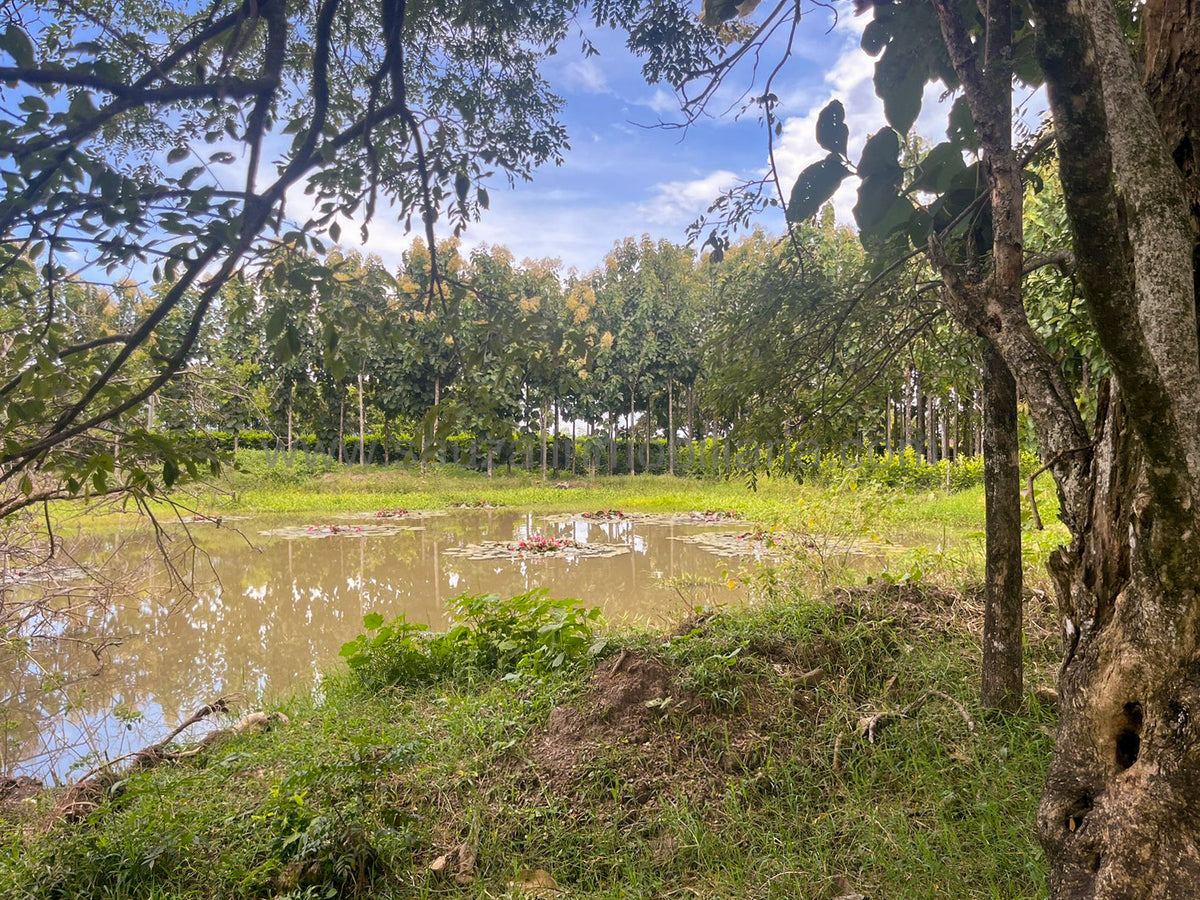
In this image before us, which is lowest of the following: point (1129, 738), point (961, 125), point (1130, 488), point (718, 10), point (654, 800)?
point (654, 800)

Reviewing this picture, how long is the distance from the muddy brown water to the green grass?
0.95 m

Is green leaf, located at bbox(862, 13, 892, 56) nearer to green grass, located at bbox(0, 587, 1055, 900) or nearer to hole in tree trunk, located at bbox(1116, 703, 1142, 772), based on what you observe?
hole in tree trunk, located at bbox(1116, 703, 1142, 772)

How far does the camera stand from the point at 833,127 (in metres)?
1.06

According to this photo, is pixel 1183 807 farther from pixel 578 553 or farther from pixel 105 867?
pixel 578 553

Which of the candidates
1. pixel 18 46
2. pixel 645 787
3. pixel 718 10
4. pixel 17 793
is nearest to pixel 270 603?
pixel 17 793

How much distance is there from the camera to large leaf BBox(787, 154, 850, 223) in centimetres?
109

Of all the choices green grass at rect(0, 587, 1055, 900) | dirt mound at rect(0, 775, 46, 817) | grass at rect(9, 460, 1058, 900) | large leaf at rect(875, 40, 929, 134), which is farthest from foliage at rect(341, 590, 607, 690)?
large leaf at rect(875, 40, 929, 134)

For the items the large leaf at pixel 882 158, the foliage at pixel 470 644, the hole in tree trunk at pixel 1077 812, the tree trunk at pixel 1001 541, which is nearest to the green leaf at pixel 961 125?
the large leaf at pixel 882 158

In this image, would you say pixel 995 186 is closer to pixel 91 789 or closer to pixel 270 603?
pixel 91 789

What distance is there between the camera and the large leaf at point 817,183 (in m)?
1.09

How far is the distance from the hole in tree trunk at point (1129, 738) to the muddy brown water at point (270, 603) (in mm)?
2211

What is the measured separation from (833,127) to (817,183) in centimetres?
8

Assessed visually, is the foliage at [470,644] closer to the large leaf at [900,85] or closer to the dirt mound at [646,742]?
the dirt mound at [646,742]

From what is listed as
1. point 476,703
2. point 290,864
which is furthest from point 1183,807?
point 476,703
